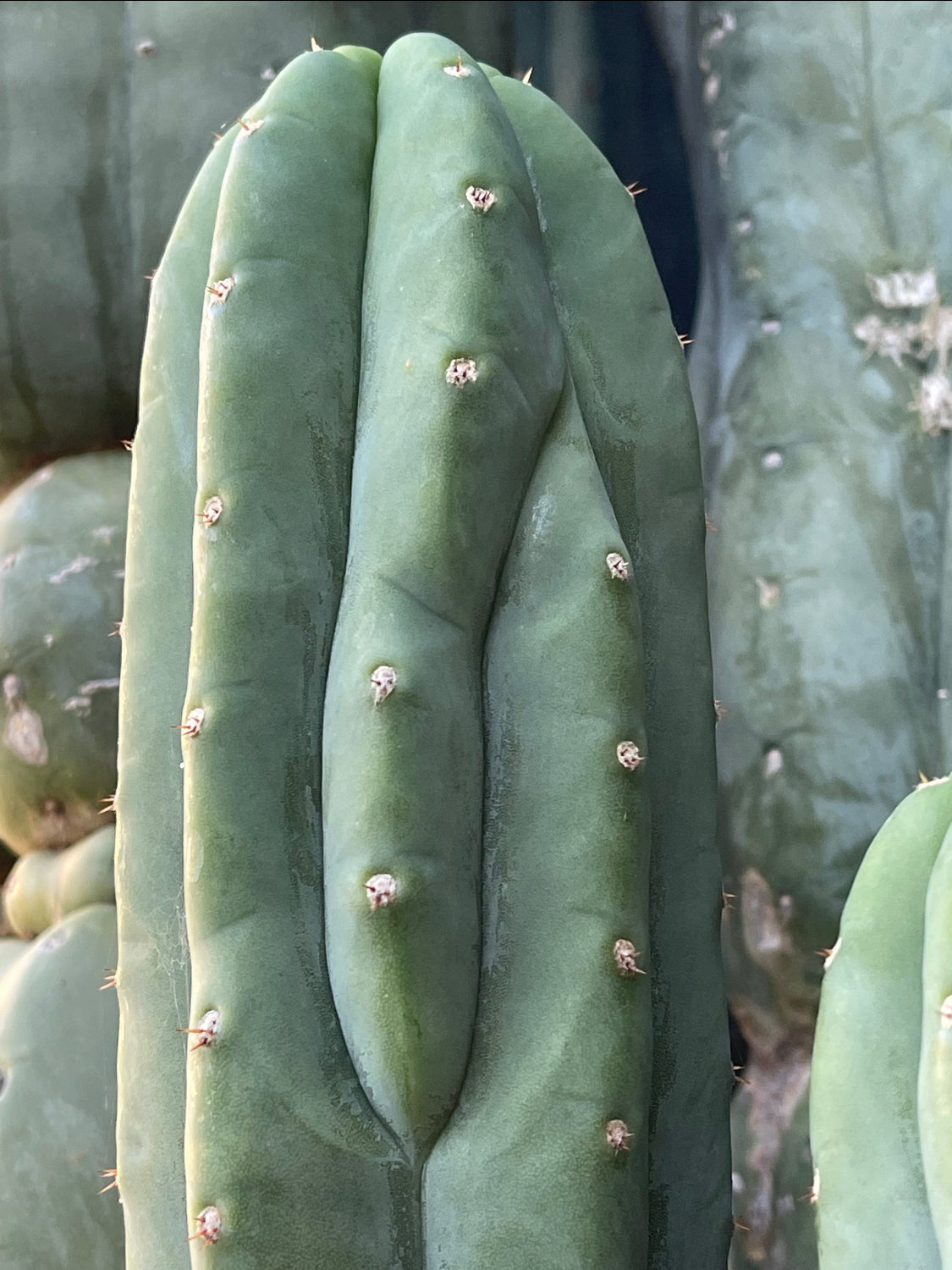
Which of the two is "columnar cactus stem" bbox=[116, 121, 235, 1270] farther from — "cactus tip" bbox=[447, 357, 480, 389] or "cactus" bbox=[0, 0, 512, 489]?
"cactus" bbox=[0, 0, 512, 489]

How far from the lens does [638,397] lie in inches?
38.8

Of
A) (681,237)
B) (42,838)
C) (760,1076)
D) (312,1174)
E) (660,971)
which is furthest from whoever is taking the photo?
(681,237)

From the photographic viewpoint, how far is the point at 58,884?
136 cm

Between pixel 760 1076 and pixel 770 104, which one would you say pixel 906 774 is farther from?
pixel 770 104

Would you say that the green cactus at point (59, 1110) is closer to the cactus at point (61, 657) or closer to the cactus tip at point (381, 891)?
the cactus at point (61, 657)

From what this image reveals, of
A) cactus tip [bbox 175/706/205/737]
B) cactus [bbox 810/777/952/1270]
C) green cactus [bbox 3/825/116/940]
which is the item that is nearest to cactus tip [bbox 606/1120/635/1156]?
cactus [bbox 810/777/952/1270]

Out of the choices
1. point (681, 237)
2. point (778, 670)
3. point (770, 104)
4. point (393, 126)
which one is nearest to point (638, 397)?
point (393, 126)

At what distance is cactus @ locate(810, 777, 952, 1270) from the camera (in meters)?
0.74

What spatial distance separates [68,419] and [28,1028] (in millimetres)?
625

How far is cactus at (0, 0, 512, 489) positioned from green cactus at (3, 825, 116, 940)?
0.51 meters

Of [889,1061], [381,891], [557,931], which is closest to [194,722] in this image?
[381,891]

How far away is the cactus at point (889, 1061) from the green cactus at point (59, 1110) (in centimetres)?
58

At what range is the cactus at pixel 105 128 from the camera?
135 cm

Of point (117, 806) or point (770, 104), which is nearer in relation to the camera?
point (117, 806)
